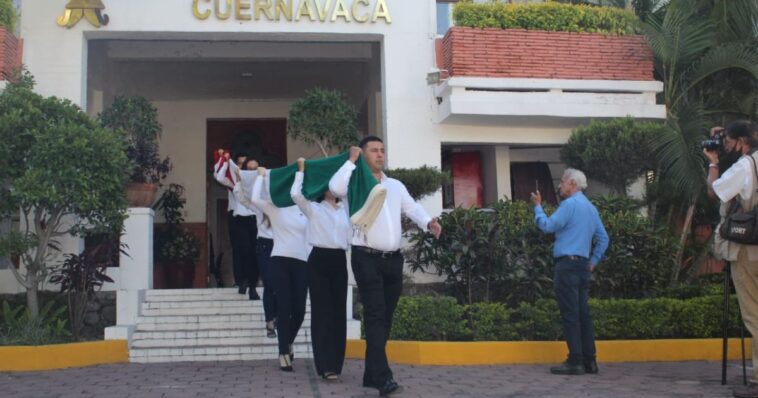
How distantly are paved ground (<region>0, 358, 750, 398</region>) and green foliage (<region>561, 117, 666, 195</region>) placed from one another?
2919 mm

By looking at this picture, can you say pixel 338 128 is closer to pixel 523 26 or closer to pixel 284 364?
pixel 523 26

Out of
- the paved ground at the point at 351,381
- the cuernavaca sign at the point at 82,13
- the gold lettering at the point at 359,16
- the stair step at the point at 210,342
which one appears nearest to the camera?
the paved ground at the point at 351,381

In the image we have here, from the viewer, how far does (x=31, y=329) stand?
28.0 ft

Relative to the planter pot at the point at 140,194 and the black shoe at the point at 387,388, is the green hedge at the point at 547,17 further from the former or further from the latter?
the black shoe at the point at 387,388

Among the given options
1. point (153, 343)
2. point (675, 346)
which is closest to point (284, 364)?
point (153, 343)

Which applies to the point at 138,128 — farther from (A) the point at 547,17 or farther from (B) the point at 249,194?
(A) the point at 547,17

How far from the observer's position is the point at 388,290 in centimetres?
618

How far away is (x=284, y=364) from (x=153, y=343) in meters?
2.28

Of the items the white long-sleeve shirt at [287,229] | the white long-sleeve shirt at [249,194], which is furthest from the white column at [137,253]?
the white long-sleeve shirt at [287,229]

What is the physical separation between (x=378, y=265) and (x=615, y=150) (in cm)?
525

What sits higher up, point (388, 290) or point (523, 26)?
point (523, 26)

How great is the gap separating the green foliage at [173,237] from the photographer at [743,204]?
364 inches

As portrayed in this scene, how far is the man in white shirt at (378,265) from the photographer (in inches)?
233

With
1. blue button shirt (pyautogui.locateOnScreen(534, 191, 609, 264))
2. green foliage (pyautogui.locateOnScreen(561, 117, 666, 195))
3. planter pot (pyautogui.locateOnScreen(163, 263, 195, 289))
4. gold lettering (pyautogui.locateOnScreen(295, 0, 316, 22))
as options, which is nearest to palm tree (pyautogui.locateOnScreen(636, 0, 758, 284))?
green foliage (pyautogui.locateOnScreen(561, 117, 666, 195))
